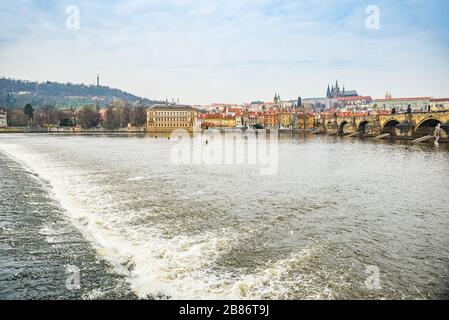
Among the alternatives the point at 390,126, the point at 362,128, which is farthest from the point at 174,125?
the point at 390,126

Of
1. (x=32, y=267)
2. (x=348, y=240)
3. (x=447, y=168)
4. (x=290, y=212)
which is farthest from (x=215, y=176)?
(x=447, y=168)

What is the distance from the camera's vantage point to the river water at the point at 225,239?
308 inches

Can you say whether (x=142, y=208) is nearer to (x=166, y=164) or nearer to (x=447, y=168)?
(x=166, y=164)

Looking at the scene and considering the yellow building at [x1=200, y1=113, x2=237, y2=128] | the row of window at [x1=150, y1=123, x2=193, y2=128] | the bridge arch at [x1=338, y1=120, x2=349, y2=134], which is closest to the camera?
the bridge arch at [x1=338, y1=120, x2=349, y2=134]

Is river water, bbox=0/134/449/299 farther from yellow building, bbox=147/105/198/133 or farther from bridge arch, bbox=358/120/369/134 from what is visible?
yellow building, bbox=147/105/198/133

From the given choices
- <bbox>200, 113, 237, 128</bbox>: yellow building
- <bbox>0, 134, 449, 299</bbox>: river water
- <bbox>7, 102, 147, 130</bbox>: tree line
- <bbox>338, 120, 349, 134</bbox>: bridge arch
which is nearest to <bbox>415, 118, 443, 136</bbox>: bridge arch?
<bbox>338, 120, 349, 134</bbox>: bridge arch

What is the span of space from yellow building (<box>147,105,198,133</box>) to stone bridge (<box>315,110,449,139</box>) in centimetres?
5056

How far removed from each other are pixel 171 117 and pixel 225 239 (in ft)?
415

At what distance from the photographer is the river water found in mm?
7832

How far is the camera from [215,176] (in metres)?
23.7

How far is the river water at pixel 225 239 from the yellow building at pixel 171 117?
366ft

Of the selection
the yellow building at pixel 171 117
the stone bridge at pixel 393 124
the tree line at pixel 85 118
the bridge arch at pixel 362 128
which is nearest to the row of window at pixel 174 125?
the yellow building at pixel 171 117

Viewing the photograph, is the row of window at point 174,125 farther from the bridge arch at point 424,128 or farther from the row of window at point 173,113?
the bridge arch at point 424,128

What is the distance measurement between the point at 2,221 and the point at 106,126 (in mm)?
116500
